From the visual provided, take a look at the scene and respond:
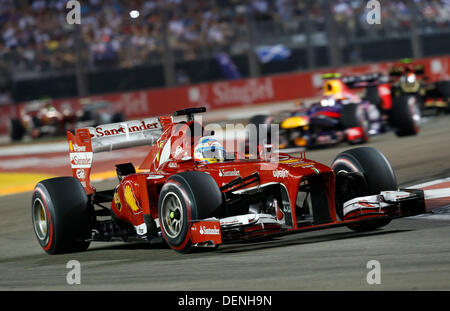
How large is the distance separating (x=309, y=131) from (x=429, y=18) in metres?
15.3

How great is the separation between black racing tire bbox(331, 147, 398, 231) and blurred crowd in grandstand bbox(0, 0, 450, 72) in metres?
21.3

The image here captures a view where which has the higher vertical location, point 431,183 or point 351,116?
point 351,116

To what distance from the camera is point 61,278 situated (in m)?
7.29

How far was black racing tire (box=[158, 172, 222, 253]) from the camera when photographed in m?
7.29

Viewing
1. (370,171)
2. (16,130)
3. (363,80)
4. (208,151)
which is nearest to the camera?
(370,171)

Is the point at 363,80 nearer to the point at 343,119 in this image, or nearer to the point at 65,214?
the point at 343,119

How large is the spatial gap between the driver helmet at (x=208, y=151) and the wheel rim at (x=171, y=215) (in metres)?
0.82

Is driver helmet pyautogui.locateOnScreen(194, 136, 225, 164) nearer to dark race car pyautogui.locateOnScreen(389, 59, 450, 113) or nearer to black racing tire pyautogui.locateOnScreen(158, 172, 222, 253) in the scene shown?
black racing tire pyautogui.locateOnScreen(158, 172, 222, 253)

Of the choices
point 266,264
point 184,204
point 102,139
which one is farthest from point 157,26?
point 266,264

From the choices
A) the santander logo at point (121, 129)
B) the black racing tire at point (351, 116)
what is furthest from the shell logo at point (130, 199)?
the black racing tire at point (351, 116)

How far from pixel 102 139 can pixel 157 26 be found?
21.1m

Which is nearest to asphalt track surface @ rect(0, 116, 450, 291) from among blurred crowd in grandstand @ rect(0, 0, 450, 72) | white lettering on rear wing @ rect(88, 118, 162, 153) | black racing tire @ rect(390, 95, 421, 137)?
white lettering on rear wing @ rect(88, 118, 162, 153)

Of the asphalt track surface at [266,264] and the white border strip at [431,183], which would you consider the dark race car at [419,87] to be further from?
the asphalt track surface at [266,264]

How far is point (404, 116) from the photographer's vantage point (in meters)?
17.8
